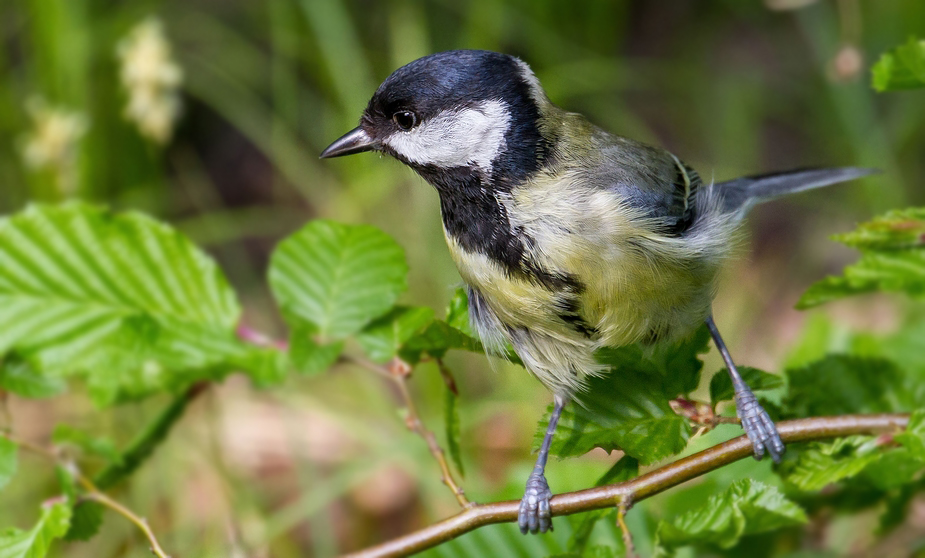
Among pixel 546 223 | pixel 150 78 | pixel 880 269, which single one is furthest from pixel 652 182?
pixel 150 78

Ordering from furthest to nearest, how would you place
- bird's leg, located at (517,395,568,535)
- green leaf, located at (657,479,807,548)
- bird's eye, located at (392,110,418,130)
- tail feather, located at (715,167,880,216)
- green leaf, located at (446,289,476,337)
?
tail feather, located at (715,167,880,216) → bird's eye, located at (392,110,418,130) → green leaf, located at (446,289,476,337) → bird's leg, located at (517,395,568,535) → green leaf, located at (657,479,807,548)

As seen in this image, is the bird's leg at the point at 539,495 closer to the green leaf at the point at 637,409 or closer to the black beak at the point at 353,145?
the green leaf at the point at 637,409

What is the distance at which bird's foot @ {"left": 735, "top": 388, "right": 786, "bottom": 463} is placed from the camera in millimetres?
1418

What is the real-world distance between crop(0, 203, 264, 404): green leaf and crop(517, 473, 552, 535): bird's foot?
0.61m

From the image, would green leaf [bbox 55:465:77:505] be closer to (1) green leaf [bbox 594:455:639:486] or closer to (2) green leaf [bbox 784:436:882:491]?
(1) green leaf [bbox 594:455:639:486]

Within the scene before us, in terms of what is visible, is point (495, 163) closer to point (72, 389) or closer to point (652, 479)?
point (652, 479)

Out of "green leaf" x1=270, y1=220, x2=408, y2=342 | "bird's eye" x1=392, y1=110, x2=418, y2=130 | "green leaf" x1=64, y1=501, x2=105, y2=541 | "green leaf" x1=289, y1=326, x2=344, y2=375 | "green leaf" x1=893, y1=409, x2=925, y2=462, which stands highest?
"bird's eye" x1=392, y1=110, x2=418, y2=130

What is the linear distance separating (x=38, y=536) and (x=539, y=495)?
85cm

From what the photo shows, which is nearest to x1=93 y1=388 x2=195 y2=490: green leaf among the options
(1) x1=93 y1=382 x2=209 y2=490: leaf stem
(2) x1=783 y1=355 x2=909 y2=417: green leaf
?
(1) x1=93 y1=382 x2=209 y2=490: leaf stem

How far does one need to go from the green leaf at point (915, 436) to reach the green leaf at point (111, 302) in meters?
1.14

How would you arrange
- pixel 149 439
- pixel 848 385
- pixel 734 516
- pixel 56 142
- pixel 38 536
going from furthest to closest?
pixel 56 142 → pixel 149 439 → pixel 848 385 → pixel 38 536 → pixel 734 516

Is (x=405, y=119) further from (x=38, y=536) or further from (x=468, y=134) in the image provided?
(x=38, y=536)

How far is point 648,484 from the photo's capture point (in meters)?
1.28

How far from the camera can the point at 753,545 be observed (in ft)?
5.78
